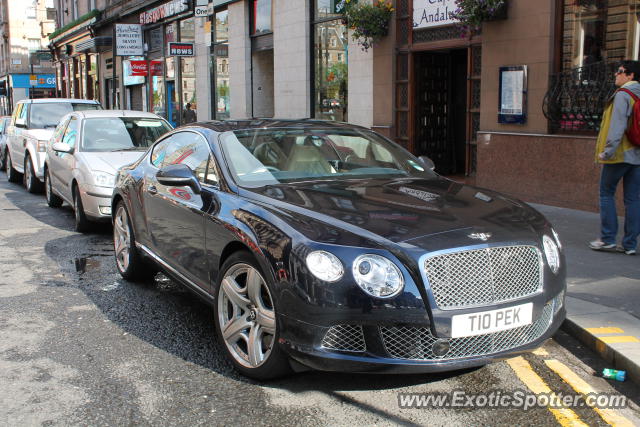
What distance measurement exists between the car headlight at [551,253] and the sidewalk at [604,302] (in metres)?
0.76

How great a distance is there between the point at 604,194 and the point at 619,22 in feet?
11.5

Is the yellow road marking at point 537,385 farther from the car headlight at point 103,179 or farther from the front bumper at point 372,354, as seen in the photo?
the car headlight at point 103,179

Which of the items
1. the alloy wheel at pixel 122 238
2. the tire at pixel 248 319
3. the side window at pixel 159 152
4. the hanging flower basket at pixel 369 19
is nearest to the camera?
the tire at pixel 248 319

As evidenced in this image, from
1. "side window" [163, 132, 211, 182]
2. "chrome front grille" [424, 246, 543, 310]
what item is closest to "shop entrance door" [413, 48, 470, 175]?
"side window" [163, 132, 211, 182]

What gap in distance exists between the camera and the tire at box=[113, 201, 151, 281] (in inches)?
248

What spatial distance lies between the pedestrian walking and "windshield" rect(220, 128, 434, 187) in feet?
8.31

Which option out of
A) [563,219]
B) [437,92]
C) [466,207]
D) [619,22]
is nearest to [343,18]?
[437,92]

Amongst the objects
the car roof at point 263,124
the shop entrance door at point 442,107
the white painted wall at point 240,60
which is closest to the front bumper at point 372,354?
the car roof at point 263,124

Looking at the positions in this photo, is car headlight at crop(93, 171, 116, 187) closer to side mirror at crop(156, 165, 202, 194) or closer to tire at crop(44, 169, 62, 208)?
tire at crop(44, 169, 62, 208)

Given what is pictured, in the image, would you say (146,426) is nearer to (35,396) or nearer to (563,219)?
(35,396)

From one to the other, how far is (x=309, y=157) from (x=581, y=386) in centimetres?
241

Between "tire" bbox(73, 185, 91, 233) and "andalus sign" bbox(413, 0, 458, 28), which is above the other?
"andalus sign" bbox(413, 0, 458, 28)

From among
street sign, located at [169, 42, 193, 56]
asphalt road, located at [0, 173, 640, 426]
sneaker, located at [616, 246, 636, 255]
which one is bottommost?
asphalt road, located at [0, 173, 640, 426]

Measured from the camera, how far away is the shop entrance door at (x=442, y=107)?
13008 mm
